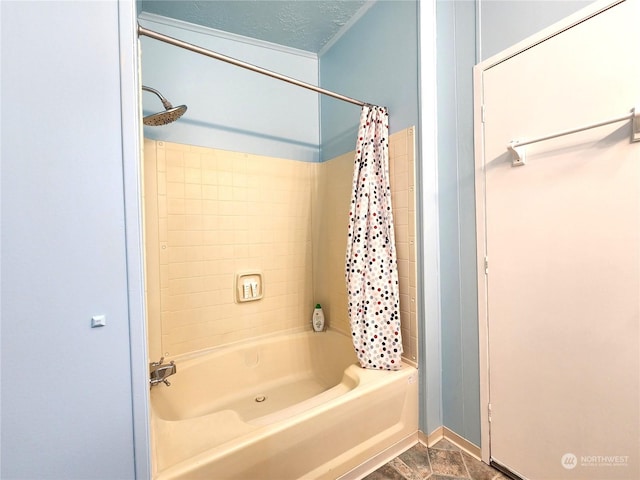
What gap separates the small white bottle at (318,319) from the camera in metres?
2.06

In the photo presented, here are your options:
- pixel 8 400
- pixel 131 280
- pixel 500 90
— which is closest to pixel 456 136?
pixel 500 90

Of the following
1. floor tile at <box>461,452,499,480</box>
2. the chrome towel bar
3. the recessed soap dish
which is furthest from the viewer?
the recessed soap dish

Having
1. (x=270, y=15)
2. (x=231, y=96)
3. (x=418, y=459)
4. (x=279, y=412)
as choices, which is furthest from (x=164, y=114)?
(x=418, y=459)

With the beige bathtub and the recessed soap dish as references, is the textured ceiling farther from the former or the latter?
the beige bathtub

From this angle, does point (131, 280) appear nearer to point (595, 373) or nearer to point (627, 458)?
point (595, 373)

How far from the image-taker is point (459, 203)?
4.62 feet

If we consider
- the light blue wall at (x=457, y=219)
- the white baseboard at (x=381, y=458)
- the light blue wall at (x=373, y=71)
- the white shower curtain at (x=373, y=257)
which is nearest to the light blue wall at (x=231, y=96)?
the light blue wall at (x=373, y=71)

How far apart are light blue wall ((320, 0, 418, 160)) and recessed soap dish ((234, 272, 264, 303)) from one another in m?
1.11

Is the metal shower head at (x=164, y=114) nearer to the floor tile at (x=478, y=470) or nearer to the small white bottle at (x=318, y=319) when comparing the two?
the small white bottle at (x=318, y=319)

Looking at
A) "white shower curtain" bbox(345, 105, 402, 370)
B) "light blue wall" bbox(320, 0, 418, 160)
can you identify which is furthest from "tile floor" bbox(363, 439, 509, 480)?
"light blue wall" bbox(320, 0, 418, 160)

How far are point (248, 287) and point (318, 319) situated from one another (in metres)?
0.59

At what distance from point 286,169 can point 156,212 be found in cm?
93

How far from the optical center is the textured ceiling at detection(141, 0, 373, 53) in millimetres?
1633

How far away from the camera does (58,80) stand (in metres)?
0.72
